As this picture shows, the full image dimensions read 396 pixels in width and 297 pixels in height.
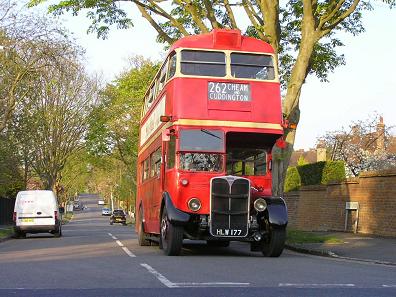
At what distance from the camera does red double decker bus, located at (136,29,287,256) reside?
14.2 m

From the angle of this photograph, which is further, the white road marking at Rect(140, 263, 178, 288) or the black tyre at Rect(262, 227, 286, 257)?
the black tyre at Rect(262, 227, 286, 257)

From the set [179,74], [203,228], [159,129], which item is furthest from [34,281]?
[159,129]

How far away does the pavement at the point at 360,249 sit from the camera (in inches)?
588

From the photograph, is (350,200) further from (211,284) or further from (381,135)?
(381,135)

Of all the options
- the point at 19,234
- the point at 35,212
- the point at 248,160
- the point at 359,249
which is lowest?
the point at 19,234

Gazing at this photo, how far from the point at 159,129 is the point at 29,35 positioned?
13065 millimetres

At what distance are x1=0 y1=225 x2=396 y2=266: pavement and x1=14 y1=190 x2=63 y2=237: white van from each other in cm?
1208

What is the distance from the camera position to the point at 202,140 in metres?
14.5

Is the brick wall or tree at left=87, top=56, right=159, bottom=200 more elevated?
tree at left=87, top=56, right=159, bottom=200

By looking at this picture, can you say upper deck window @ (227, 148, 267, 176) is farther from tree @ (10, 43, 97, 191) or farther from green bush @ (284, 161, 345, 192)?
tree @ (10, 43, 97, 191)

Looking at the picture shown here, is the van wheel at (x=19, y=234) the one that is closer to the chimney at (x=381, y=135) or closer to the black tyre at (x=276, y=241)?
the black tyre at (x=276, y=241)

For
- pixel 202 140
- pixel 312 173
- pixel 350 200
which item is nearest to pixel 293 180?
A: pixel 312 173

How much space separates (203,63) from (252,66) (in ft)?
3.91

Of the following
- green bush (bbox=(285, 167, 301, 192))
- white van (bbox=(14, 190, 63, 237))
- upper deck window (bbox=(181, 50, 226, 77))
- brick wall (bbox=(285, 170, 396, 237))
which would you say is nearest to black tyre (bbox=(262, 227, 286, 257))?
upper deck window (bbox=(181, 50, 226, 77))
